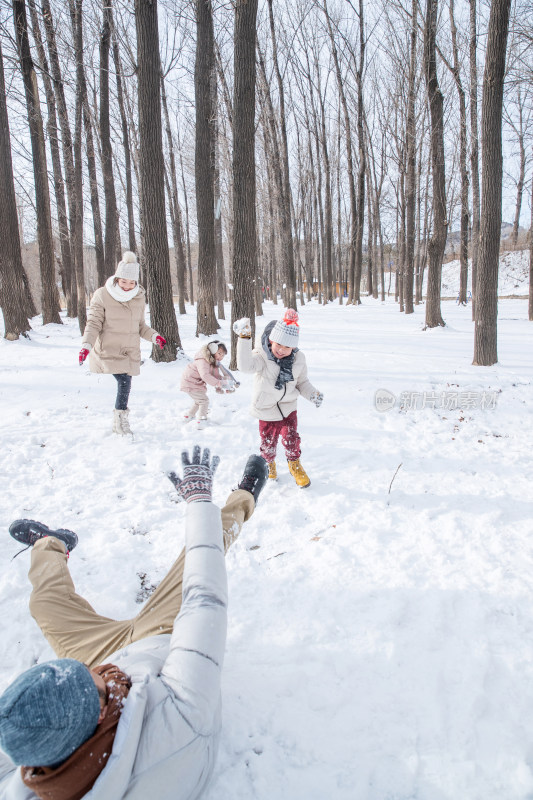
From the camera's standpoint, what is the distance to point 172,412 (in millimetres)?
5852

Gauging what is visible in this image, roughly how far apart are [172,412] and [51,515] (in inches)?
98.2

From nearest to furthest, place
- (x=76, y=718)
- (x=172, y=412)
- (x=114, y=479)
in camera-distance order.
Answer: (x=76, y=718) < (x=114, y=479) < (x=172, y=412)

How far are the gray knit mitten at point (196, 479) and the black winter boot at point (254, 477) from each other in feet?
1.33

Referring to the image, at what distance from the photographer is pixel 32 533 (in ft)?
8.54

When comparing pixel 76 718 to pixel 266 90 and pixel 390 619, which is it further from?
pixel 266 90

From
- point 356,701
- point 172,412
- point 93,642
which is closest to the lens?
point 93,642

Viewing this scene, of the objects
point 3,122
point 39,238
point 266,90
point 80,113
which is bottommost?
point 39,238

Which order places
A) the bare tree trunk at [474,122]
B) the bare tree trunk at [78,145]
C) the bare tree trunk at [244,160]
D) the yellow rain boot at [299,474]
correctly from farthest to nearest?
the bare tree trunk at [474,122] < the bare tree trunk at [78,145] < the bare tree trunk at [244,160] < the yellow rain boot at [299,474]

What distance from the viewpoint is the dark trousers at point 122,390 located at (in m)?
5.02

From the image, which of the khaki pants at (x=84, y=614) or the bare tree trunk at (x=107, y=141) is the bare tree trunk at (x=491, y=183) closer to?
the khaki pants at (x=84, y=614)

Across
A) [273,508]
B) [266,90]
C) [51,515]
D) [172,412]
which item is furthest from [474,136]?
[51,515]

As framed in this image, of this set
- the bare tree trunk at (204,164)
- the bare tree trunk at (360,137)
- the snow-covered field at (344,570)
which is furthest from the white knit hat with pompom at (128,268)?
the bare tree trunk at (360,137)

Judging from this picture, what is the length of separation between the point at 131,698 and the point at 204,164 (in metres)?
11.0

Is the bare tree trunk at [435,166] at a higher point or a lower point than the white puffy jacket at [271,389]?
higher
